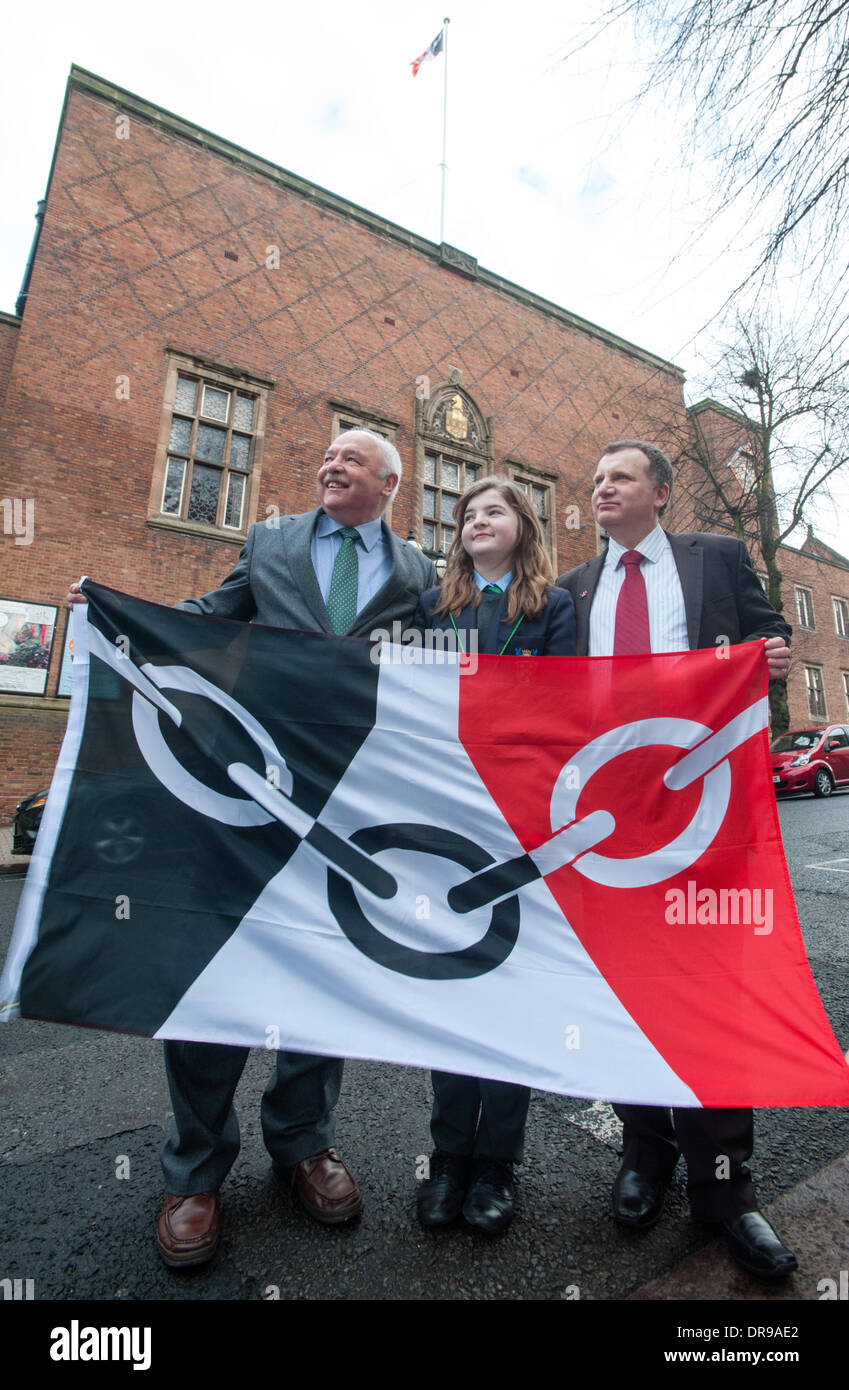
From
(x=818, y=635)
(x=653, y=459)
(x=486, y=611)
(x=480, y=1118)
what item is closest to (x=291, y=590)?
(x=486, y=611)

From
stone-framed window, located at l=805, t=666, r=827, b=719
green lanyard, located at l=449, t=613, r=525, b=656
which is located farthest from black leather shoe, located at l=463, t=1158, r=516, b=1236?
stone-framed window, located at l=805, t=666, r=827, b=719

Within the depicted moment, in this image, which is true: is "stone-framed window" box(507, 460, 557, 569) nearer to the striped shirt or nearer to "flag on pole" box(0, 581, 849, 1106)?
the striped shirt

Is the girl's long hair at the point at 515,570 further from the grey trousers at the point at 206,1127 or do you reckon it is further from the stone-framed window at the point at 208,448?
the stone-framed window at the point at 208,448

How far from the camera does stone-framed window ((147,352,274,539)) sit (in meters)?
11.3

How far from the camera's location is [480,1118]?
2012 mm

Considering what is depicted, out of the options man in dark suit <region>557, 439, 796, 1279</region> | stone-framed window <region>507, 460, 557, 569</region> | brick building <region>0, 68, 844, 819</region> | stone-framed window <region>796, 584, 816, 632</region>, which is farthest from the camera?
stone-framed window <region>796, 584, 816, 632</region>

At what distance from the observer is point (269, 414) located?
1226 cm

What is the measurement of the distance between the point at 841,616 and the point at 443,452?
21.1 metres

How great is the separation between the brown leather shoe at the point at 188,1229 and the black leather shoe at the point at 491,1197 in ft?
2.13

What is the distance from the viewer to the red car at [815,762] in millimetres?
14102

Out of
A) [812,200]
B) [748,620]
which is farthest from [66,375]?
[748,620]

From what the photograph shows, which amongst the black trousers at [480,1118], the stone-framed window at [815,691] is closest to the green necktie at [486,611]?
the black trousers at [480,1118]

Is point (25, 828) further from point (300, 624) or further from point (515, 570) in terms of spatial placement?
point (515, 570)

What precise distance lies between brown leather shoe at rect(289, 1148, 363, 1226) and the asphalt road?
1.4 inches
